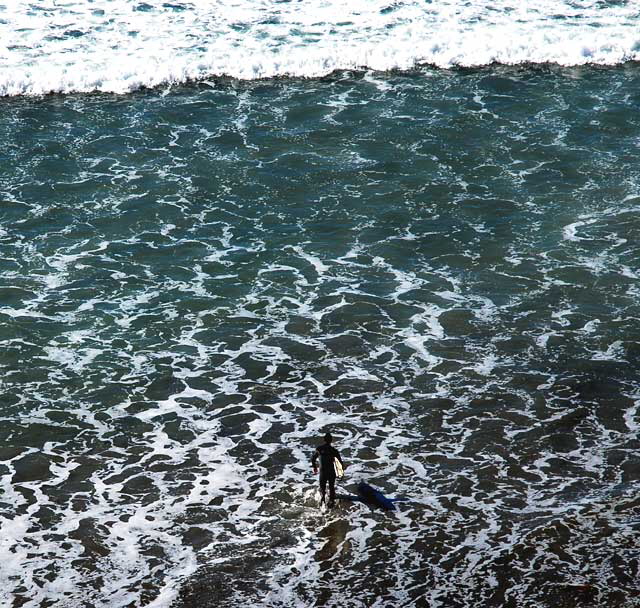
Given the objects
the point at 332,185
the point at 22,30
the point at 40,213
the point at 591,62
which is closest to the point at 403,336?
the point at 332,185

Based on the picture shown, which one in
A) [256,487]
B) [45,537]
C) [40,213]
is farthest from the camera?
[40,213]

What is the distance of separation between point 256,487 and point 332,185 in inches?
541

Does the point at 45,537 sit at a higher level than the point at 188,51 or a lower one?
lower

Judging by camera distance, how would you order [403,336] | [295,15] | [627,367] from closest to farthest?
[627,367] < [403,336] < [295,15]

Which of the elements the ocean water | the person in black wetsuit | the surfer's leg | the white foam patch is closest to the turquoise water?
the ocean water

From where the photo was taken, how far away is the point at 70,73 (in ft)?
122

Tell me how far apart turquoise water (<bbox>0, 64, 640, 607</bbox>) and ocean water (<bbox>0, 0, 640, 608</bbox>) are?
0.07 m

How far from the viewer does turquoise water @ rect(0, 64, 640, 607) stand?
54.4 ft

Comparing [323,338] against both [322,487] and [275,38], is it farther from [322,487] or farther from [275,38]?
[275,38]

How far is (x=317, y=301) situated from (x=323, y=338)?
1730mm

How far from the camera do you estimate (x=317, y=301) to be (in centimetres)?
2484

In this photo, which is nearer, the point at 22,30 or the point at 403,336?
the point at 403,336

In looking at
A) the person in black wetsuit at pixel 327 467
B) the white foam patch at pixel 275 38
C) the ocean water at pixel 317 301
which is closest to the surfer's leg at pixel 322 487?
the person in black wetsuit at pixel 327 467

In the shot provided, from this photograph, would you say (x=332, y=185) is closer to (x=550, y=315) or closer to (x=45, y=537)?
(x=550, y=315)
